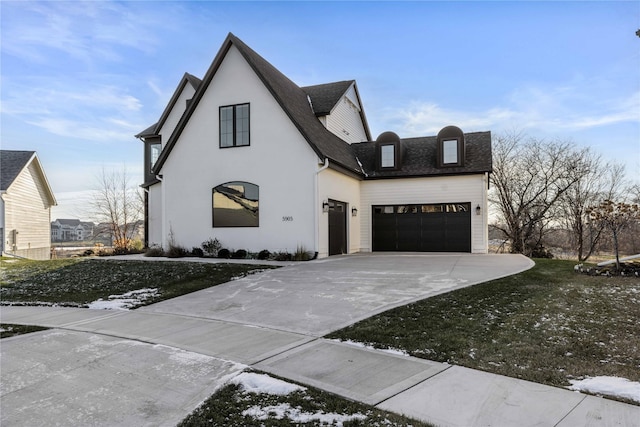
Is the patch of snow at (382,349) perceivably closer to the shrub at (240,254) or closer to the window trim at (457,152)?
the shrub at (240,254)

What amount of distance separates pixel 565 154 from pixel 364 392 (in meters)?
28.2

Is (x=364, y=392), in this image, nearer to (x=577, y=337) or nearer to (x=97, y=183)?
(x=577, y=337)

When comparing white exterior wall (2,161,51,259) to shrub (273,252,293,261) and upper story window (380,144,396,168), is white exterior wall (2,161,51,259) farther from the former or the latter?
upper story window (380,144,396,168)

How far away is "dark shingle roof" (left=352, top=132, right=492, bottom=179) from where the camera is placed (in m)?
18.6

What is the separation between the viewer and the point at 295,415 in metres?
3.24

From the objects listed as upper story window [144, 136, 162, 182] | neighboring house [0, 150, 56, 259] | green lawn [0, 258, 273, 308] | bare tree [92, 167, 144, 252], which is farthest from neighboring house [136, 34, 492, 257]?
bare tree [92, 167, 144, 252]

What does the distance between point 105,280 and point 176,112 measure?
13.2m

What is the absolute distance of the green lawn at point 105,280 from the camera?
9.41 m

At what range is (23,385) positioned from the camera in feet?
13.5

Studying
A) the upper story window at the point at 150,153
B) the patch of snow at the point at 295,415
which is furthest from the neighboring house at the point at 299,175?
the patch of snow at the point at 295,415

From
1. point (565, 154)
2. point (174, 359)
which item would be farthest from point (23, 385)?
point (565, 154)

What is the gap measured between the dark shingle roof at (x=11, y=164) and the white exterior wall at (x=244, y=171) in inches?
562

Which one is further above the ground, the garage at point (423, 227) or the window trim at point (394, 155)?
the window trim at point (394, 155)

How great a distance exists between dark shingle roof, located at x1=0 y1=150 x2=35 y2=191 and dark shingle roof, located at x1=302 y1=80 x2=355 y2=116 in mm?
19795
